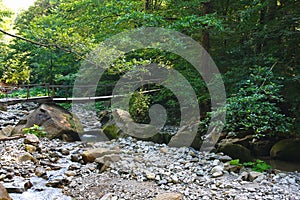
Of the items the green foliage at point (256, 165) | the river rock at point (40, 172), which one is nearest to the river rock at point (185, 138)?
the green foliage at point (256, 165)

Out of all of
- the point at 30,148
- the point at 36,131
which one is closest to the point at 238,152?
the point at 30,148

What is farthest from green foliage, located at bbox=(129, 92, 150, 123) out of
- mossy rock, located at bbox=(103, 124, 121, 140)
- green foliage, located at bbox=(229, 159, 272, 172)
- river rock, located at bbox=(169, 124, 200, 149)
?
green foliage, located at bbox=(229, 159, 272, 172)

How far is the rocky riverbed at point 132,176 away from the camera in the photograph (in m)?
3.60

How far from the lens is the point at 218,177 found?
4211mm

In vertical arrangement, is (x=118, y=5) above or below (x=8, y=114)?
above

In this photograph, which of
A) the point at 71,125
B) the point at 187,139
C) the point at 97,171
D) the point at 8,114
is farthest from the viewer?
the point at 8,114

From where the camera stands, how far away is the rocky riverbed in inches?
142

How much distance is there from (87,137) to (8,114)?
4.46 metres

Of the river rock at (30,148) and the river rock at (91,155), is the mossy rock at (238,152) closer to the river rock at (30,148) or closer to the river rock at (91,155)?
the river rock at (91,155)

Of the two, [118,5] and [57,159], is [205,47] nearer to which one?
[118,5]

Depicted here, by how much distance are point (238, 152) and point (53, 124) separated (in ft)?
16.5

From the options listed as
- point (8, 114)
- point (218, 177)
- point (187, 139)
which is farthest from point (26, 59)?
point (218, 177)

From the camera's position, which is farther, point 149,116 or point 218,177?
point 149,116

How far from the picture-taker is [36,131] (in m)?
6.84
